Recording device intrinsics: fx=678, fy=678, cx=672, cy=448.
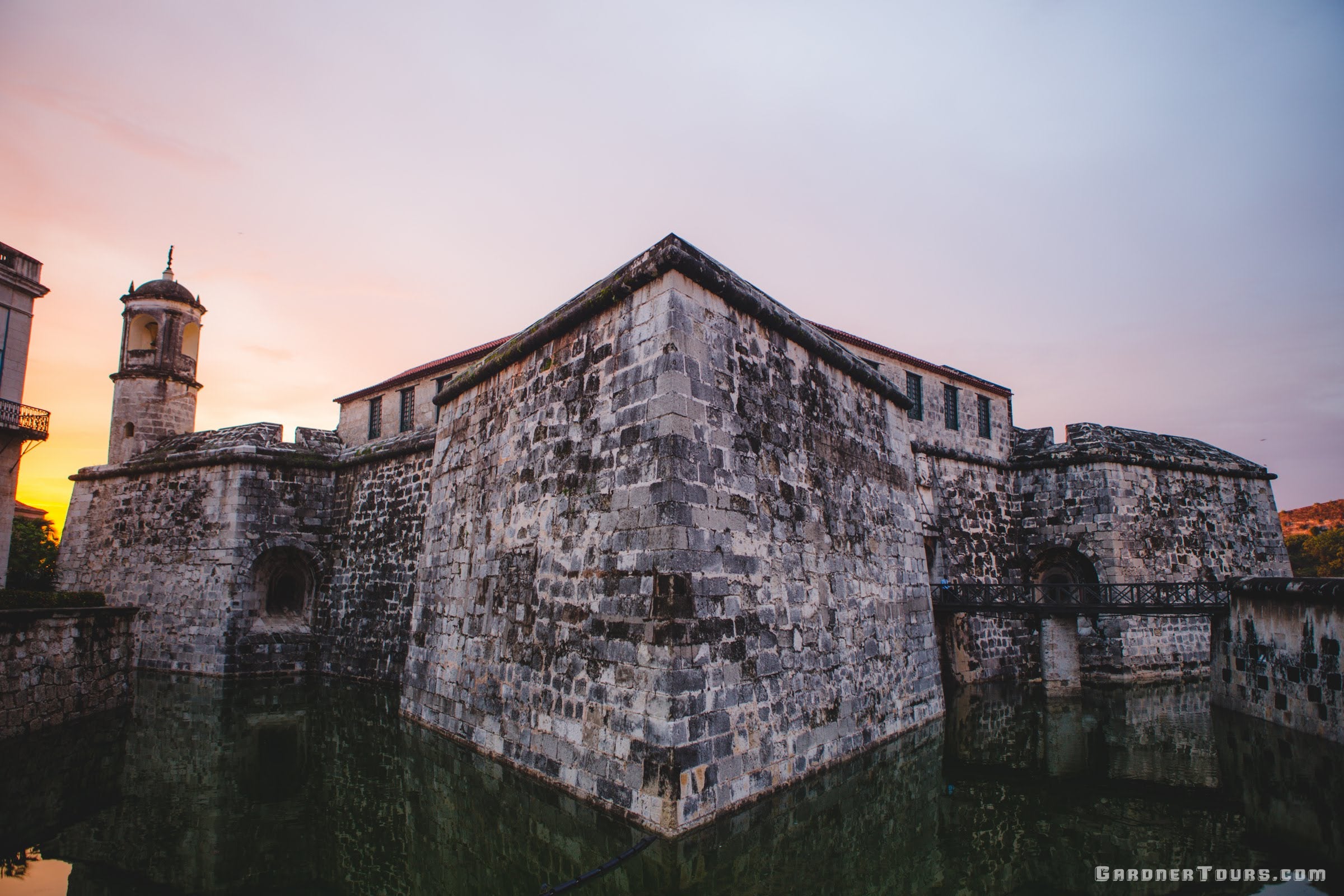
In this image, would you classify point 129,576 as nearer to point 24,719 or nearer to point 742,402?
point 24,719

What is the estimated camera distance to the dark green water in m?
5.27

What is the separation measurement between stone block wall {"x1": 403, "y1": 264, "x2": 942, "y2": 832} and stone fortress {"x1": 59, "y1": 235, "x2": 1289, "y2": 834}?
38 millimetres

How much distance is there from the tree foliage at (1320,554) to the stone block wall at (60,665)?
3822 centimetres

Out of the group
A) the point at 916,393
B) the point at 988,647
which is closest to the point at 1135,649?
the point at 988,647

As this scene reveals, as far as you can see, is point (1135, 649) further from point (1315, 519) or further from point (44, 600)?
point (1315, 519)

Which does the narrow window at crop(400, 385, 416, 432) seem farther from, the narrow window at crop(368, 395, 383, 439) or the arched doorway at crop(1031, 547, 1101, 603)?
the arched doorway at crop(1031, 547, 1101, 603)

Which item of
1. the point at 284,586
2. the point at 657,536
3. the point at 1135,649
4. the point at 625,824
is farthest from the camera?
the point at 284,586

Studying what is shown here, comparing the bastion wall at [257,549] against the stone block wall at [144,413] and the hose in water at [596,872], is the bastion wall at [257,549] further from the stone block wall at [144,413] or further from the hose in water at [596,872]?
the hose in water at [596,872]

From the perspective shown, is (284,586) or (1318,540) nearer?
(284,586)

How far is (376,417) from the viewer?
2134cm

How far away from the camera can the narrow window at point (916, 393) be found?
16.7 m

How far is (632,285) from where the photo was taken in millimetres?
7062

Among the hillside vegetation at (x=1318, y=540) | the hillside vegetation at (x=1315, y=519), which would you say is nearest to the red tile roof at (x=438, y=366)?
the hillside vegetation at (x=1318, y=540)

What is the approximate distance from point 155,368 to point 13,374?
271 centimetres
